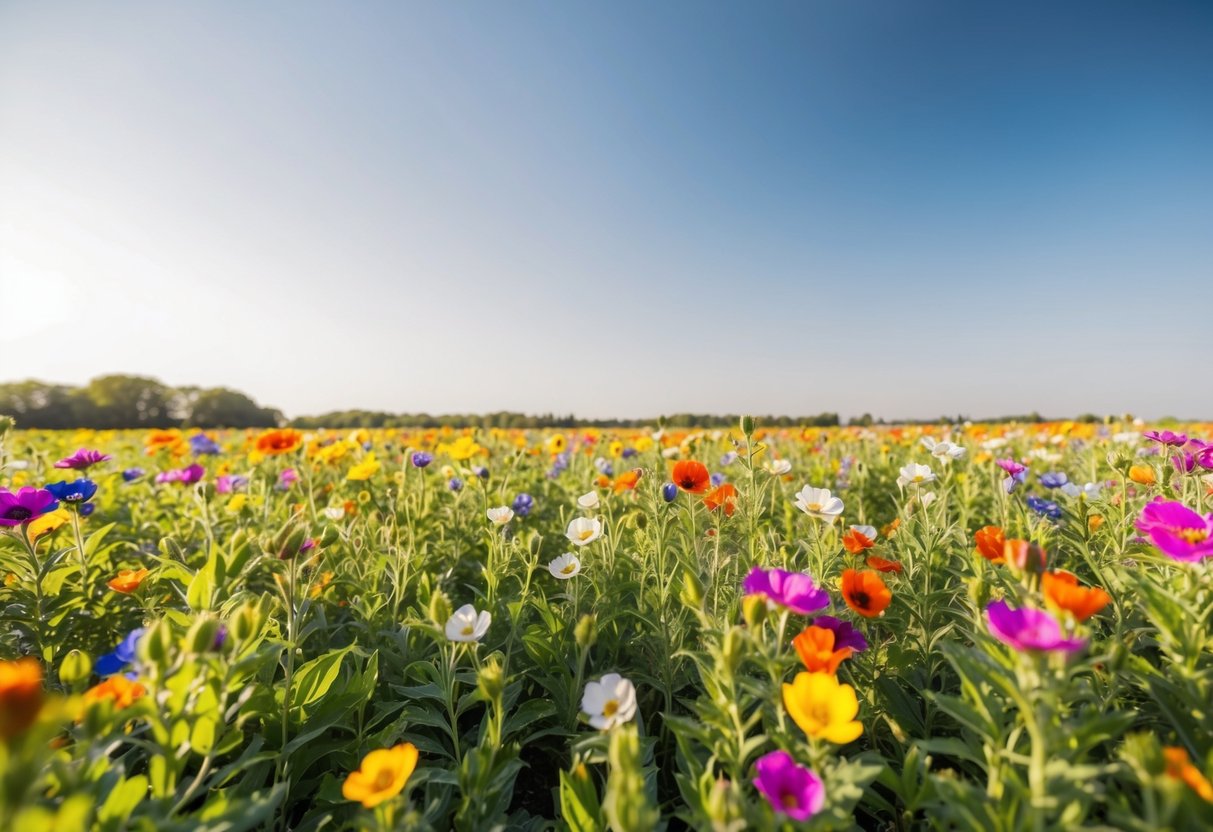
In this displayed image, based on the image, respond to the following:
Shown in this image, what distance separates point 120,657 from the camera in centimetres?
111

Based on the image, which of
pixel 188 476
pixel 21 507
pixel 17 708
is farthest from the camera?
pixel 188 476

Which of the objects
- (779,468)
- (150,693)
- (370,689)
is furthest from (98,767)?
(779,468)

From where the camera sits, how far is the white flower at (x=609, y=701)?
42.1 inches

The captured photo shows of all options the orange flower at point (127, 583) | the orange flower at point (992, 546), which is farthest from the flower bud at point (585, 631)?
the orange flower at point (127, 583)

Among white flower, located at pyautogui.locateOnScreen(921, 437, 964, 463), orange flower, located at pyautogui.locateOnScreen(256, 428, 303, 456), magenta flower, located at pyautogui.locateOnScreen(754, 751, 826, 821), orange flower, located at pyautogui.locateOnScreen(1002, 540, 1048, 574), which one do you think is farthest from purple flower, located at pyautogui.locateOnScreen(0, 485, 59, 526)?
white flower, located at pyautogui.locateOnScreen(921, 437, 964, 463)

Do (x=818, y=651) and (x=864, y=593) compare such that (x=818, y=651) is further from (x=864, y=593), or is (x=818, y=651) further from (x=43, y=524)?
(x=43, y=524)

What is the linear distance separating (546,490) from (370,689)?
10.2 feet

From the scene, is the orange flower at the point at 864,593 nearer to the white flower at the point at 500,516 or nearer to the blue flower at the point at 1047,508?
the white flower at the point at 500,516

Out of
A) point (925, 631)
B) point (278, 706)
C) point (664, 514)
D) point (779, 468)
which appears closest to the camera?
point (278, 706)

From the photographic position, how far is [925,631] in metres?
1.80

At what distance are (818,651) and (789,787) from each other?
269mm

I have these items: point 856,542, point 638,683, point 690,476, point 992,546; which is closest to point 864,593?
point 992,546

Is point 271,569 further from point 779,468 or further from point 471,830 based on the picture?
point 779,468

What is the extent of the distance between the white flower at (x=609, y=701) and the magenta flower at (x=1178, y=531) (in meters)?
1.13
